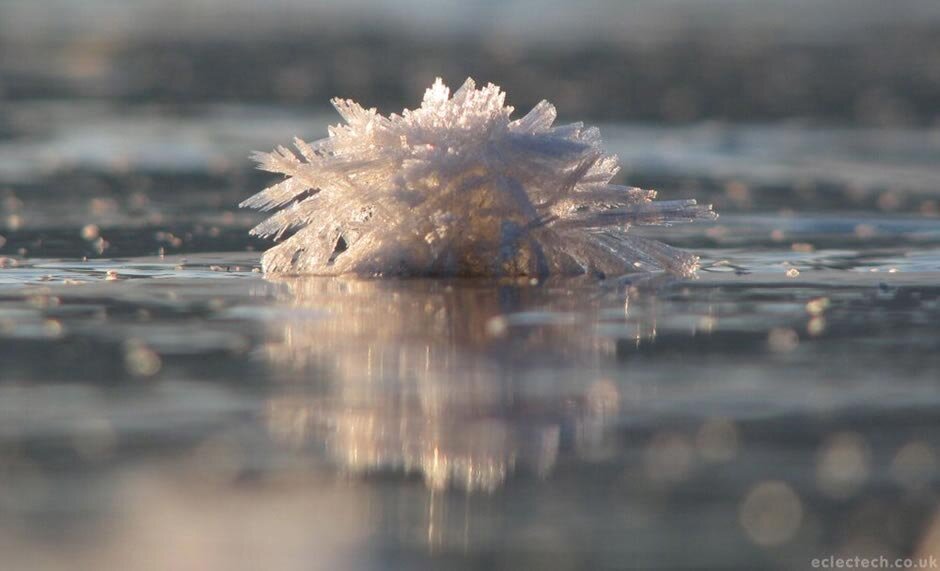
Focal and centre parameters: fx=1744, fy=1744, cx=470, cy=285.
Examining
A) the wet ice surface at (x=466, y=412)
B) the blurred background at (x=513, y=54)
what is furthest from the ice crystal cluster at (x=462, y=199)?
the blurred background at (x=513, y=54)

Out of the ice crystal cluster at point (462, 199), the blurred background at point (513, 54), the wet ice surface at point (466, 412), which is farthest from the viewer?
the blurred background at point (513, 54)

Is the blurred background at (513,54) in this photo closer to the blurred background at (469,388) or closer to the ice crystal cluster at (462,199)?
the blurred background at (469,388)

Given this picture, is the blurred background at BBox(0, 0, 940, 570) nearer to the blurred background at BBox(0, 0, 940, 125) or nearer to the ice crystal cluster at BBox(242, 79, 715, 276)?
the ice crystal cluster at BBox(242, 79, 715, 276)

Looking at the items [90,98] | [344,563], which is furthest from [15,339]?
[90,98]

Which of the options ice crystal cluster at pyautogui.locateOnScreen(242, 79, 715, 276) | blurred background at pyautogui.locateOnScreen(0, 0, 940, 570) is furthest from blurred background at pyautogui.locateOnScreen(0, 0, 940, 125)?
ice crystal cluster at pyautogui.locateOnScreen(242, 79, 715, 276)

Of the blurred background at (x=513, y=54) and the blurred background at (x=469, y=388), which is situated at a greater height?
the blurred background at (x=513, y=54)
